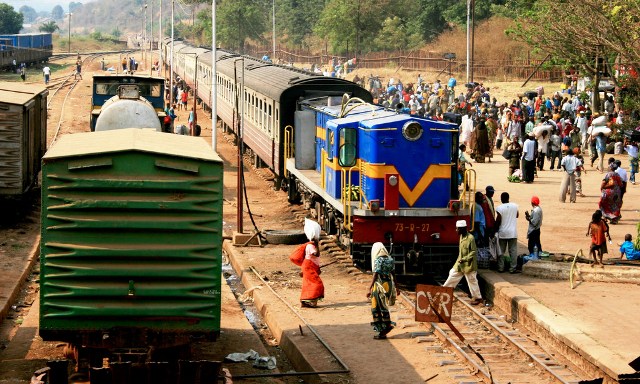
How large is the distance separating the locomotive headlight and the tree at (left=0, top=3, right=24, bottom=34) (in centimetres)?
12308

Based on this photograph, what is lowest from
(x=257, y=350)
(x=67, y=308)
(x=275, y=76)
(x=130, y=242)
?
(x=257, y=350)

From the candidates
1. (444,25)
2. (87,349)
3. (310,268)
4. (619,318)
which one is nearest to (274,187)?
(310,268)

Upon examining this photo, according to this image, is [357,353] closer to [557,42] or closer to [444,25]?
[557,42]

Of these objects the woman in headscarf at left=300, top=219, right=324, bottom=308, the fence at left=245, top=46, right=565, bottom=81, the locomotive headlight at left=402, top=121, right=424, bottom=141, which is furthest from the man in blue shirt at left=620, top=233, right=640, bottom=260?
the fence at left=245, top=46, right=565, bottom=81

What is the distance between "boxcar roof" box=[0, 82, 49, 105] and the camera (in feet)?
79.4

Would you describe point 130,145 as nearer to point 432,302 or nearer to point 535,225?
point 432,302

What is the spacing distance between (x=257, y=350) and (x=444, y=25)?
75.5 metres

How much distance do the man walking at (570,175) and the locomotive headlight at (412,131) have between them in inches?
356

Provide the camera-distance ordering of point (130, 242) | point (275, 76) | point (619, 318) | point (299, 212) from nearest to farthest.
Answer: point (130, 242) → point (619, 318) → point (299, 212) → point (275, 76)

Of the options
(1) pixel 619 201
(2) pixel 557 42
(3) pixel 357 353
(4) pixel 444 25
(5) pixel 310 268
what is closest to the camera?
(3) pixel 357 353

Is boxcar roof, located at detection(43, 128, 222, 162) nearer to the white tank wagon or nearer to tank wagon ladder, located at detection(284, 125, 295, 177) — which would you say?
the white tank wagon

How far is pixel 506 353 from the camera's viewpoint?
14984 mm

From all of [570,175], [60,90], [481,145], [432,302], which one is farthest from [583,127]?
[60,90]

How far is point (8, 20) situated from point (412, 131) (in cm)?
12573
